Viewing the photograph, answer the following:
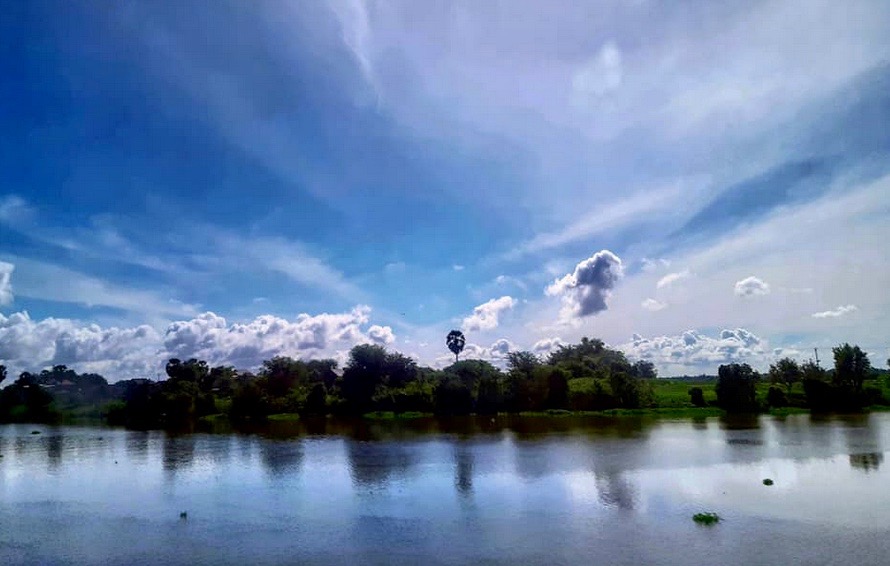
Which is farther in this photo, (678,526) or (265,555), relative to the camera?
(678,526)

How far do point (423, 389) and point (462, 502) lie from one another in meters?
63.5

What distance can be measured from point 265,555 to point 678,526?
1253 centimetres

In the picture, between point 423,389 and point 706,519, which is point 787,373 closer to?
point 423,389

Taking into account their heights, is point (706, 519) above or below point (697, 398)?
above

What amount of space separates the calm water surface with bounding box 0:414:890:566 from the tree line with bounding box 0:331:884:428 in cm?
3749

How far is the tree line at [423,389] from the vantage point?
267ft

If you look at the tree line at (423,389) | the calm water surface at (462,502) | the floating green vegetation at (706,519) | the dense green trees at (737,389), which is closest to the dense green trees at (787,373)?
the tree line at (423,389)

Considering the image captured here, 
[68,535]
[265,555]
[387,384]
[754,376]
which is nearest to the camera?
[265,555]

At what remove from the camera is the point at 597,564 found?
15.6 meters

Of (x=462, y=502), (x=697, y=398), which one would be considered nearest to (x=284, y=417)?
(x=697, y=398)

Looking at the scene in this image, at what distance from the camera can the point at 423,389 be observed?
87188mm

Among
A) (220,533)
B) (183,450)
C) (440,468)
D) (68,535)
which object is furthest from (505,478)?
(183,450)

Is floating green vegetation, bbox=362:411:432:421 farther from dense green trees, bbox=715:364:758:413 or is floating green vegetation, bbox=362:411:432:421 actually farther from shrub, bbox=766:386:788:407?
shrub, bbox=766:386:788:407

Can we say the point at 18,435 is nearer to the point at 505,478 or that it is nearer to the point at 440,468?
the point at 440,468
